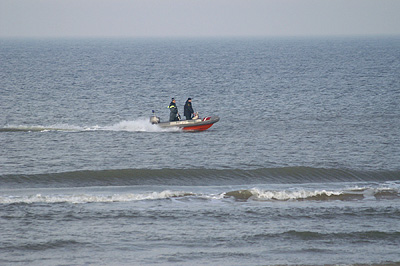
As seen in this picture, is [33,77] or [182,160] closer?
[182,160]

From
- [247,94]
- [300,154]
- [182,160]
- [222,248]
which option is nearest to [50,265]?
[222,248]

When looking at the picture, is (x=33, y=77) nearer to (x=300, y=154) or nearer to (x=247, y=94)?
→ (x=247, y=94)

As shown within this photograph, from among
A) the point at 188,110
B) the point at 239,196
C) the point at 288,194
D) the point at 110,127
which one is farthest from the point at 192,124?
the point at 288,194

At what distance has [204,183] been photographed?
2144cm

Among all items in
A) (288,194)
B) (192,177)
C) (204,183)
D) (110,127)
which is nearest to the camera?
(288,194)

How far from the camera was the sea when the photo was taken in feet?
46.2

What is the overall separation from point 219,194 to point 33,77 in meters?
49.7

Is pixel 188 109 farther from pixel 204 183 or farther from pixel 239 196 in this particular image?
pixel 239 196

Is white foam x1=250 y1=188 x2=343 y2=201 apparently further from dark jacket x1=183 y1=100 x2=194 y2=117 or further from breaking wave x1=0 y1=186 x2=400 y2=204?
dark jacket x1=183 y1=100 x2=194 y2=117

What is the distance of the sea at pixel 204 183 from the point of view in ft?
46.2

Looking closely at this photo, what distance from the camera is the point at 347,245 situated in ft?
46.8

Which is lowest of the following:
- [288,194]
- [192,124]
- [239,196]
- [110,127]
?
[239,196]

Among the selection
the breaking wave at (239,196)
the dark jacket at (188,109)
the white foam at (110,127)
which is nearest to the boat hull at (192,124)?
the white foam at (110,127)

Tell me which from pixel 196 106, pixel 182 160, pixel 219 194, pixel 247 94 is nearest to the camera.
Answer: pixel 219 194
